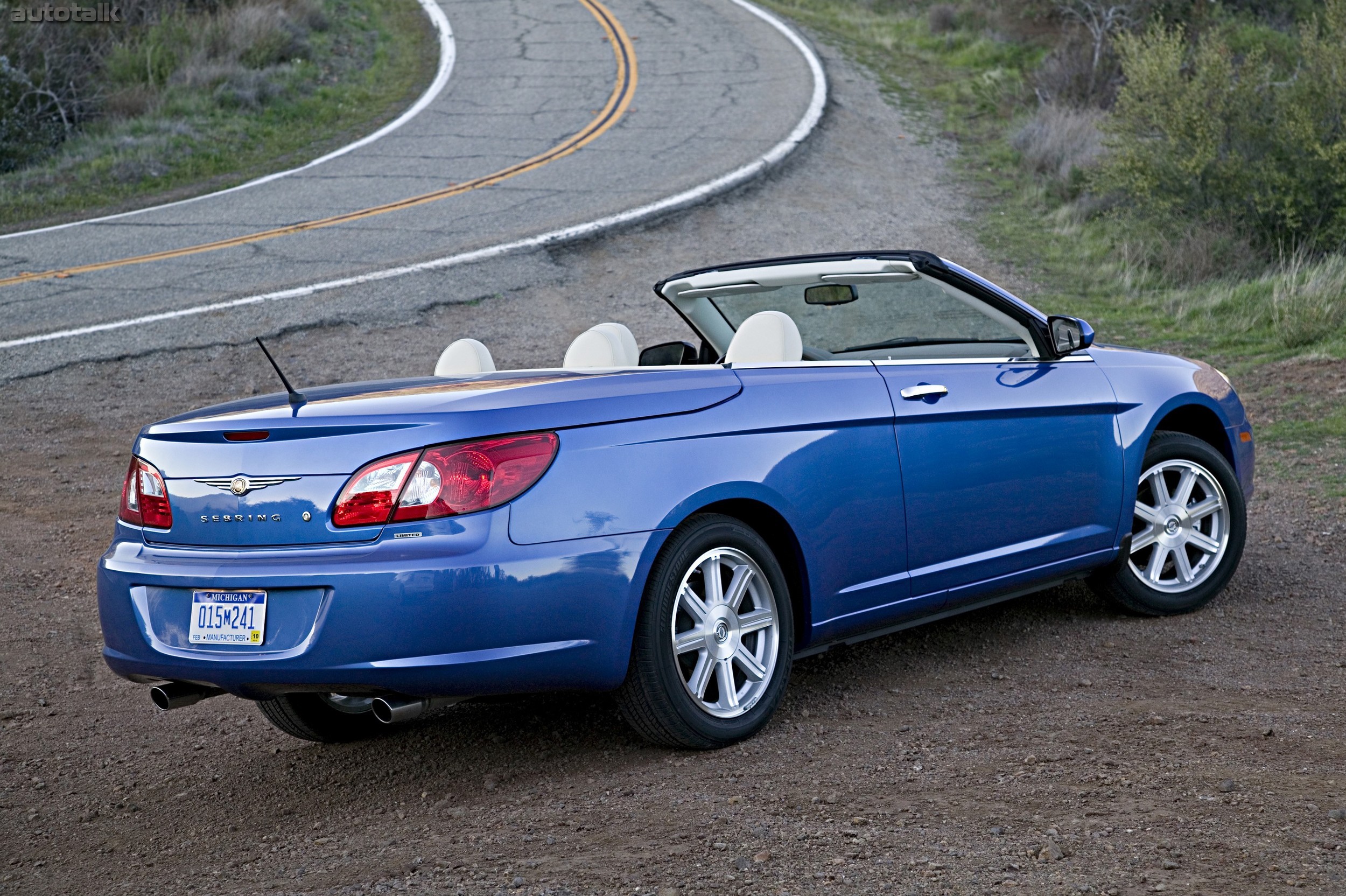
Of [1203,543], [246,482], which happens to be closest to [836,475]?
[246,482]

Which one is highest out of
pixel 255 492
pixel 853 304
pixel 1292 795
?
pixel 255 492

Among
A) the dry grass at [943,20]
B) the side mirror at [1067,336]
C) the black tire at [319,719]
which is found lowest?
the black tire at [319,719]

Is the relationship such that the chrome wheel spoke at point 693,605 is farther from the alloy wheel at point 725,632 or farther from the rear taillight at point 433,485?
the rear taillight at point 433,485

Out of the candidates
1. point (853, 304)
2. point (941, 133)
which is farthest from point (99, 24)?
point (853, 304)

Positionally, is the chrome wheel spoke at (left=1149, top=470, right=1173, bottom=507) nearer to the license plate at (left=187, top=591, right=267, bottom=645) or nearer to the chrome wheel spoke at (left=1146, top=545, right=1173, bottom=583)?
the chrome wheel spoke at (left=1146, top=545, right=1173, bottom=583)

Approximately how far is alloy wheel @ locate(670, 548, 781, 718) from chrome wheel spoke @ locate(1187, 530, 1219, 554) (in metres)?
2.51

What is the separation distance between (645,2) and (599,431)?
27.9 m

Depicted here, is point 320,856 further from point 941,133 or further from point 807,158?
point 941,133

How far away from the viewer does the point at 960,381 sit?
16.9 ft

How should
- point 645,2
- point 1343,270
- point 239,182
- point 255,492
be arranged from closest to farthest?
1. point 255,492
2. point 1343,270
3. point 239,182
4. point 645,2

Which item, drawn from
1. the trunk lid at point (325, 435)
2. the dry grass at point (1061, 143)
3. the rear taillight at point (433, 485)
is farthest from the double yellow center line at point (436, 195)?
the rear taillight at point (433, 485)

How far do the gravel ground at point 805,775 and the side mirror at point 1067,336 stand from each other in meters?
1.18

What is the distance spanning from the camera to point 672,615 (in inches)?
165

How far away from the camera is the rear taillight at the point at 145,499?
4.22 meters
